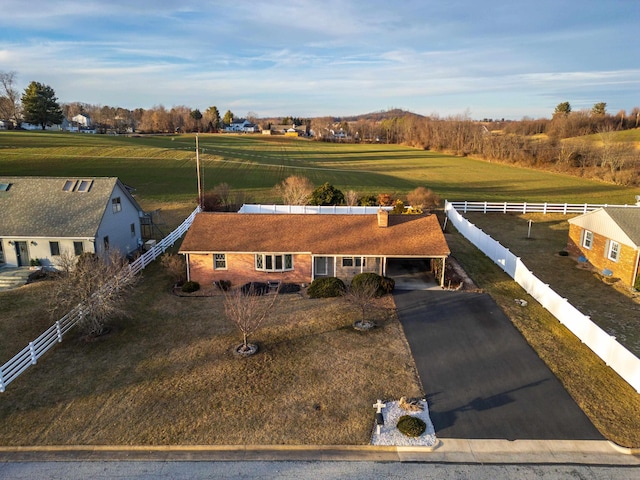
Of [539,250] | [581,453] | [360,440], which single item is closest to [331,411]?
[360,440]

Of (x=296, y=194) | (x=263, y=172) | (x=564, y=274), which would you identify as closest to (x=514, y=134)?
(x=263, y=172)

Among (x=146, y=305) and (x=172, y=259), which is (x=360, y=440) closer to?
(x=146, y=305)

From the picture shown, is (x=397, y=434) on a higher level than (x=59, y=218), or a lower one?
lower

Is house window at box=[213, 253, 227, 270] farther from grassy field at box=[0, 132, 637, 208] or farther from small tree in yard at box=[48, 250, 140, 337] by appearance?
grassy field at box=[0, 132, 637, 208]

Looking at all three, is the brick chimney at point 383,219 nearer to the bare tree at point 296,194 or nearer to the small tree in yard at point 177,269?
the small tree in yard at point 177,269

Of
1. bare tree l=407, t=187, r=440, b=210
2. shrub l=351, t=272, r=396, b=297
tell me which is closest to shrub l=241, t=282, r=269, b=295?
shrub l=351, t=272, r=396, b=297

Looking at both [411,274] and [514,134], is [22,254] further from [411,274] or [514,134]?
[514,134]
